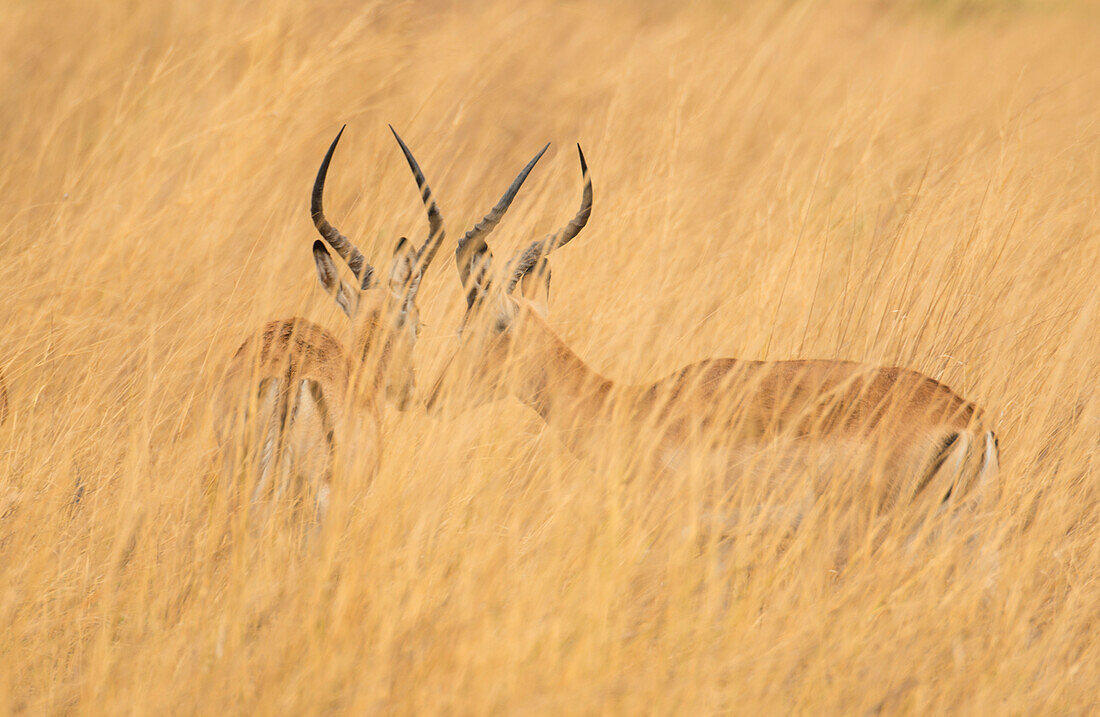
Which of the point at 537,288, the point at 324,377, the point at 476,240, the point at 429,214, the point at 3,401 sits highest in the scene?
the point at 429,214

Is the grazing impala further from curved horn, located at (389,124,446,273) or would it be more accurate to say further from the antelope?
the antelope

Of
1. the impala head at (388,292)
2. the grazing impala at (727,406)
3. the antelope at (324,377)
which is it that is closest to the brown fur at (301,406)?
the antelope at (324,377)

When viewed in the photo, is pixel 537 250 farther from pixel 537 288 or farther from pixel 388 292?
pixel 388 292

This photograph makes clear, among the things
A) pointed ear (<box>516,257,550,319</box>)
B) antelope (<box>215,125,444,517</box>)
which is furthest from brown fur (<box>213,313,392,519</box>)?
pointed ear (<box>516,257,550,319</box>)

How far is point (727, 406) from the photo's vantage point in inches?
133

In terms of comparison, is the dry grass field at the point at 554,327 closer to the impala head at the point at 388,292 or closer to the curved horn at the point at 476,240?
the impala head at the point at 388,292

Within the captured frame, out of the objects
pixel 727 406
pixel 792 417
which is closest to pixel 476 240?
pixel 727 406

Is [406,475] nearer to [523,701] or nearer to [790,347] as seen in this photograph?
[523,701]

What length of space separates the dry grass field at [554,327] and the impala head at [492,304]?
0.15 m

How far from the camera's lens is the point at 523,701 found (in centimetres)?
205

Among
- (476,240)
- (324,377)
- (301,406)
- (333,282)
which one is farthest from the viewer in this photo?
(333,282)

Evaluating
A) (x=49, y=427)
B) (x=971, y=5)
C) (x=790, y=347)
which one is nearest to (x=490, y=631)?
(x=49, y=427)

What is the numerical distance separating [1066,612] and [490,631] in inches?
56.3

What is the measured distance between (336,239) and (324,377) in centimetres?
63
